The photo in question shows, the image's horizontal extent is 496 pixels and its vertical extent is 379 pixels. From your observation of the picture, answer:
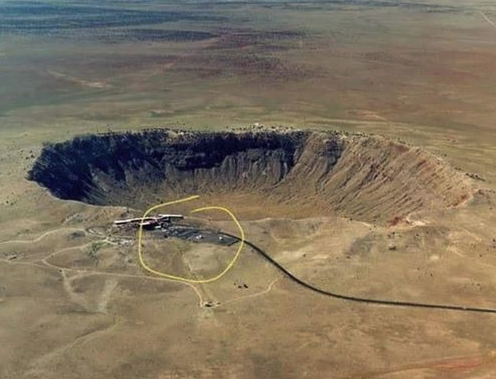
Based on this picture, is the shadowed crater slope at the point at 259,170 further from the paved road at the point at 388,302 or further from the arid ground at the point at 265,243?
the paved road at the point at 388,302

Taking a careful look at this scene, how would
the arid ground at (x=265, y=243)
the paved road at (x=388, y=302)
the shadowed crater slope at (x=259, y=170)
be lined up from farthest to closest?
the shadowed crater slope at (x=259, y=170) < the paved road at (x=388, y=302) < the arid ground at (x=265, y=243)

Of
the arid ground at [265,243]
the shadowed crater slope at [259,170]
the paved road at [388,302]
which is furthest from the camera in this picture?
the shadowed crater slope at [259,170]

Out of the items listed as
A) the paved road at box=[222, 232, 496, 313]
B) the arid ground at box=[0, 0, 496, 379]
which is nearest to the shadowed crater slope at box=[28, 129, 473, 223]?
the arid ground at box=[0, 0, 496, 379]

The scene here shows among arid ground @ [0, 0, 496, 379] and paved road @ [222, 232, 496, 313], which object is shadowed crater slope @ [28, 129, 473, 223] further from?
paved road @ [222, 232, 496, 313]

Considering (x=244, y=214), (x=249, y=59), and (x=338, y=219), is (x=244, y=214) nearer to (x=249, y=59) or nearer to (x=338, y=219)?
(x=338, y=219)

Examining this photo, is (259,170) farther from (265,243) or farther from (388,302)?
(388,302)

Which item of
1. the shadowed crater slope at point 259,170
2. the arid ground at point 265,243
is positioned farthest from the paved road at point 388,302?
the shadowed crater slope at point 259,170

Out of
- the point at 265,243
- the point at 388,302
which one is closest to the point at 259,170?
the point at 265,243
